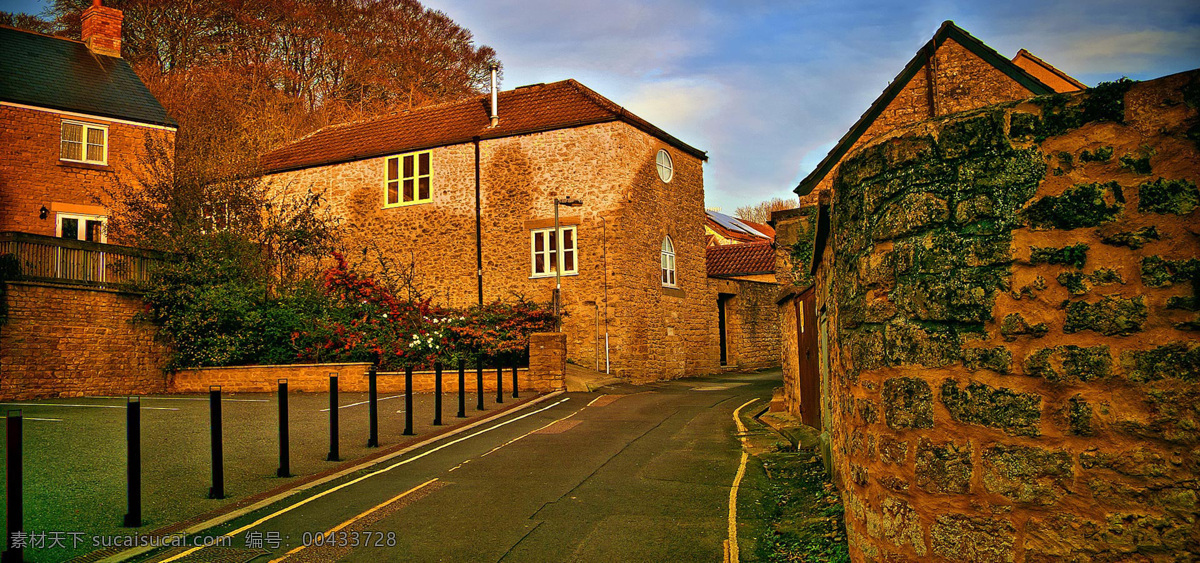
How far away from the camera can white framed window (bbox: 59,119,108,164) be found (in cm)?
2534

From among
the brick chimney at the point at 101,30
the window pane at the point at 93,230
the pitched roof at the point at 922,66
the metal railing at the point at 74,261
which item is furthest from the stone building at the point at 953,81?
the brick chimney at the point at 101,30

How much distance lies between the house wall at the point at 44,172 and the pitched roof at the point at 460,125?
536cm

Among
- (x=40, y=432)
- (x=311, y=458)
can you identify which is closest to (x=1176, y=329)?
(x=311, y=458)

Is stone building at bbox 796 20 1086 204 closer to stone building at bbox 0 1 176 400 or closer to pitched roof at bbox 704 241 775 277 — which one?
stone building at bbox 0 1 176 400

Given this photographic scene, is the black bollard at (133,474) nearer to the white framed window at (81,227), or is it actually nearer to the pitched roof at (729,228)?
the white framed window at (81,227)

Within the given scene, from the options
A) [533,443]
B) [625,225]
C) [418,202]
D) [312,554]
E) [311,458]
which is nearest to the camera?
[312,554]

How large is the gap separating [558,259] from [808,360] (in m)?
15.6

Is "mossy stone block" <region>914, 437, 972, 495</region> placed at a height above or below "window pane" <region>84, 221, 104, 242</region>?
below

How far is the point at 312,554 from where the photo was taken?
18.9ft

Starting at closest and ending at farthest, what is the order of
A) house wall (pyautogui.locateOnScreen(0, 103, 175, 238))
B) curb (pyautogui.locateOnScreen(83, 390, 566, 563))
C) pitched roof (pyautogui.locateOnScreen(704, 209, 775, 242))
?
curb (pyautogui.locateOnScreen(83, 390, 566, 563)) → house wall (pyautogui.locateOnScreen(0, 103, 175, 238)) → pitched roof (pyautogui.locateOnScreen(704, 209, 775, 242))

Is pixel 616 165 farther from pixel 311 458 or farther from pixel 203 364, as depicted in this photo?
pixel 311 458

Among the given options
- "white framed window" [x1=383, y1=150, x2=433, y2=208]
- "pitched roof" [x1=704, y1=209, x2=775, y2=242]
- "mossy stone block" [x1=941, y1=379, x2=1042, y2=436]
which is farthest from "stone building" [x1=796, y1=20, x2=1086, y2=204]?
"pitched roof" [x1=704, y1=209, x2=775, y2=242]

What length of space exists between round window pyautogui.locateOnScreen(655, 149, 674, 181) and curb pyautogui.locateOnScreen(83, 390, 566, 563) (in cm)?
1623

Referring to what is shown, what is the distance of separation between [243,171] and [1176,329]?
28685 millimetres
